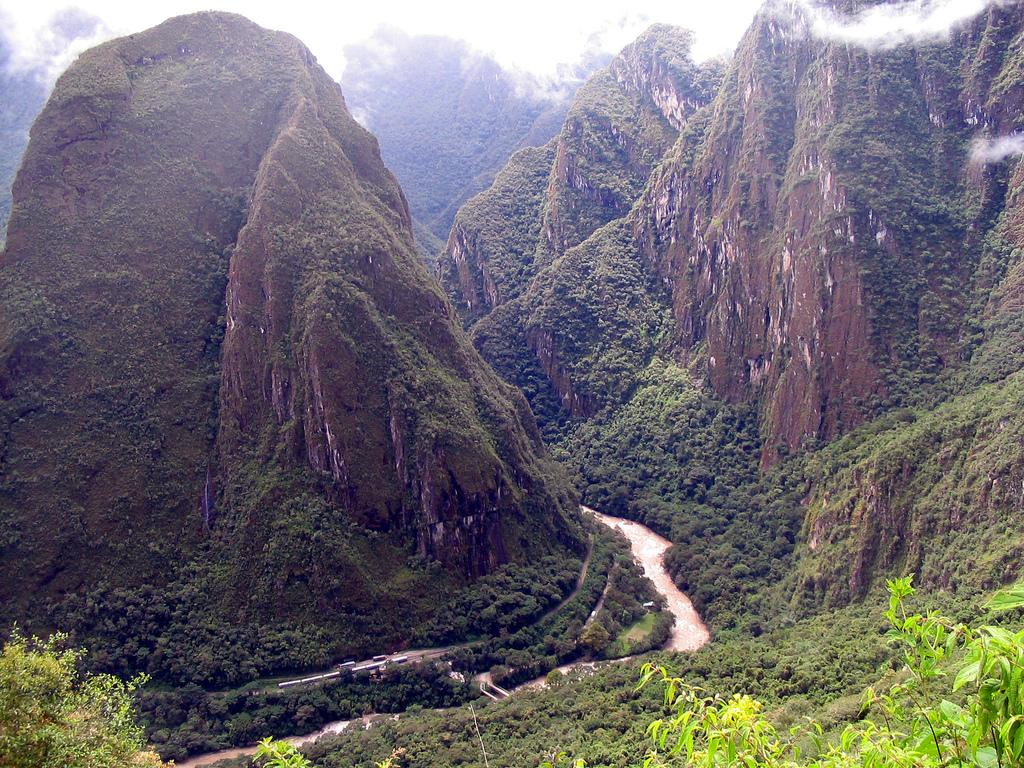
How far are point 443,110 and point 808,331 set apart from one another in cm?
13855

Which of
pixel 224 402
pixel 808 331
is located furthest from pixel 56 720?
pixel 808 331

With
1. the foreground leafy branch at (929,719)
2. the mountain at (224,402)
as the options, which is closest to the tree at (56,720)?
the foreground leafy branch at (929,719)

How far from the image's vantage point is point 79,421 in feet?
160

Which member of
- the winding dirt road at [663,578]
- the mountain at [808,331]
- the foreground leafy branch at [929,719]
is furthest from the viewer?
the winding dirt road at [663,578]

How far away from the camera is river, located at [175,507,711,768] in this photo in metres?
41.8

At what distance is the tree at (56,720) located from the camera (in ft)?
45.1

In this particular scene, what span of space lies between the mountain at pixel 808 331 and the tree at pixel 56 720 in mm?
36517

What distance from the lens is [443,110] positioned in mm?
186000

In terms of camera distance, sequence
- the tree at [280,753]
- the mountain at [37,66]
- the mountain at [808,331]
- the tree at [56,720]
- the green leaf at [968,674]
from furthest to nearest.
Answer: the mountain at [37,66]
the mountain at [808,331]
the tree at [56,720]
the tree at [280,753]
the green leaf at [968,674]

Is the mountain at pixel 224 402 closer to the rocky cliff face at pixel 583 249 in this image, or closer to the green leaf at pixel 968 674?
the rocky cliff face at pixel 583 249

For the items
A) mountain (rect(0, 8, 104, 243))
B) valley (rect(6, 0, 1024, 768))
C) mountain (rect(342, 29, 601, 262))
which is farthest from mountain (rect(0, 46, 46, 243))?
mountain (rect(342, 29, 601, 262))

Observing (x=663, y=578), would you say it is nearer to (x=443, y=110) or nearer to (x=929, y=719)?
(x=929, y=719)

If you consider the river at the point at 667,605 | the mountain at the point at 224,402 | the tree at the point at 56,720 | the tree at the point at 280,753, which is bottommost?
the river at the point at 667,605

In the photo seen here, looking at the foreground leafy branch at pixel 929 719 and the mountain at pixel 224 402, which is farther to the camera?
the mountain at pixel 224 402
